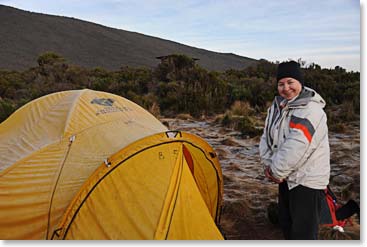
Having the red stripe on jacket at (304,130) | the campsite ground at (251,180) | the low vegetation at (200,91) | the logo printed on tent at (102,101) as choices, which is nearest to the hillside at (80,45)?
the low vegetation at (200,91)

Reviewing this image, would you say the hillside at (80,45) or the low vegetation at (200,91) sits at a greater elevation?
the hillside at (80,45)

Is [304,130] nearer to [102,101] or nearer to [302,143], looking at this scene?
[302,143]

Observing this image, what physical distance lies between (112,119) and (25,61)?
37.4 meters

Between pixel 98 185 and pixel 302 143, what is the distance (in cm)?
162

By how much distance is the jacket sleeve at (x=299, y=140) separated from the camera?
2.68 metres

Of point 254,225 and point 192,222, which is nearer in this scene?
point 192,222

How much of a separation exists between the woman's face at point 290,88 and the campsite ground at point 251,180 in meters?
1.76

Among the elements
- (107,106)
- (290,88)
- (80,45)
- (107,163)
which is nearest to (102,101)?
(107,106)

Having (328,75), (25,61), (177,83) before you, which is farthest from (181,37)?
(25,61)

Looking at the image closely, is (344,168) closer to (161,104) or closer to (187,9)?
(187,9)

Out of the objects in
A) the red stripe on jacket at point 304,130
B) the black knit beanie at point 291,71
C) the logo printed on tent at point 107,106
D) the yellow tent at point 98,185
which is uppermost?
the black knit beanie at point 291,71

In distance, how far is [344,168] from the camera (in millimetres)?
5863

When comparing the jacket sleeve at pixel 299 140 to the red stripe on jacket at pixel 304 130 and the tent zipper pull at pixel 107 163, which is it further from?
the tent zipper pull at pixel 107 163

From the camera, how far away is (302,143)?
8.76ft
